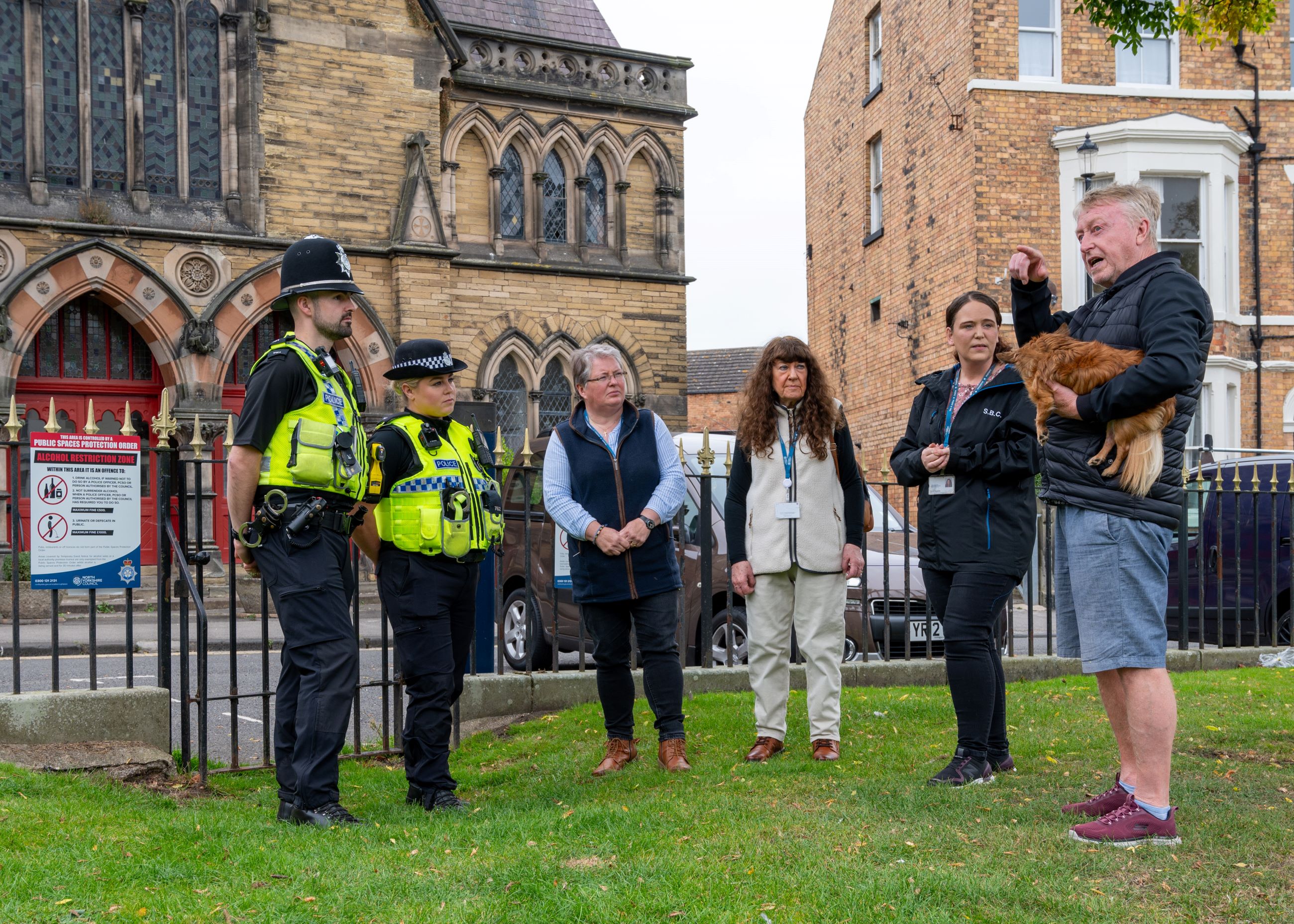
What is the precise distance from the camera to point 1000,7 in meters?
19.0

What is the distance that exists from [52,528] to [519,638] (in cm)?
492

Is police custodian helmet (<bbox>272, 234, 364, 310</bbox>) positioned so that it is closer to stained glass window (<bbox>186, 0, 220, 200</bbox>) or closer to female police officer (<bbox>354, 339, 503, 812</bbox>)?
female police officer (<bbox>354, 339, 503, 812</bbox>)

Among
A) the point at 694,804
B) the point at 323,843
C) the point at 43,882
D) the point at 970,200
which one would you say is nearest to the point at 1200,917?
the point at 694,804

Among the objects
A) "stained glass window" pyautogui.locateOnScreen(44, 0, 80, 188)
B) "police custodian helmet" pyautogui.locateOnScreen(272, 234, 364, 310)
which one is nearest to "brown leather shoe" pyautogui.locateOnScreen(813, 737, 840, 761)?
"police custodian helmet" pyautogui.locateOnScreen(272, 234, 364, 310)

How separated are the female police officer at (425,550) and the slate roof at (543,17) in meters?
17.8

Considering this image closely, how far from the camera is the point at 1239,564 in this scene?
387 inches

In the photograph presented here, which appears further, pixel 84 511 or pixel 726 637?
pixel 726 637

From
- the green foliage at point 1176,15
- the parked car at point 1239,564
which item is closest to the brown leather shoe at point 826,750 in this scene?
the parked car at point 1239,564

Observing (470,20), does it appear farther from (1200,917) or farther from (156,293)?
(1200,917)

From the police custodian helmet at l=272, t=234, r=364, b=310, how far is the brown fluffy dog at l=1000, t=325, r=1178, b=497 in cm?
271

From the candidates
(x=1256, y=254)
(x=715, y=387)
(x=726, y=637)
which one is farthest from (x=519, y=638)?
(x=715, y=387)

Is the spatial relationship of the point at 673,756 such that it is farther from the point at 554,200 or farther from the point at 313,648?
the point at 554,200

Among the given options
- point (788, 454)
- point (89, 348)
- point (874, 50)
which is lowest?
point (788, 454)

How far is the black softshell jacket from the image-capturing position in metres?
5.36
